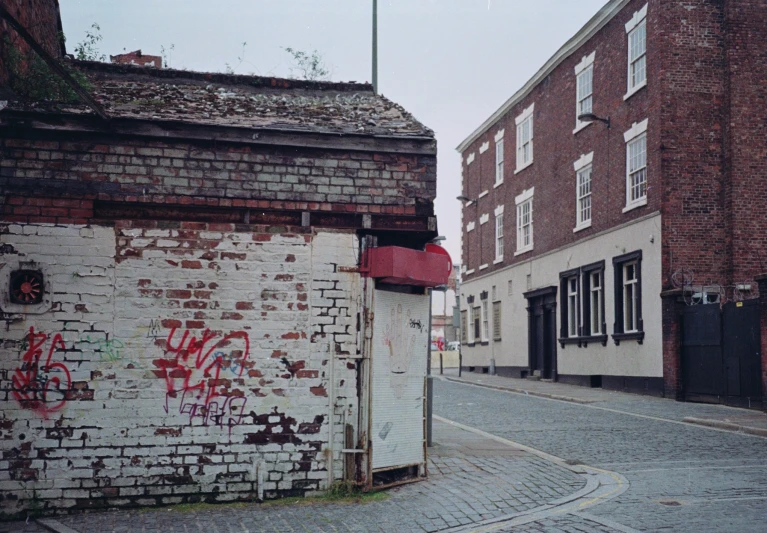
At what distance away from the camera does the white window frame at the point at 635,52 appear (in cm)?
2494

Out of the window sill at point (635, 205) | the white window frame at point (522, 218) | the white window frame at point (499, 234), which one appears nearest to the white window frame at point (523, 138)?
the white window frame at point (522, 218)

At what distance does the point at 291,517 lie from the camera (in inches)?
323

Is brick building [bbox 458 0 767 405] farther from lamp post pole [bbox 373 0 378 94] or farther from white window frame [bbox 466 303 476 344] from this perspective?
white window frame [bbox 466 303 476 344]

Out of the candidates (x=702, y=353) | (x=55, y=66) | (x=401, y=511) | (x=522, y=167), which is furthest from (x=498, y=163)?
(x=55, y=66)

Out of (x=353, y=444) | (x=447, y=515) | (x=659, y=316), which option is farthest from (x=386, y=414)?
(x=659, y=316)

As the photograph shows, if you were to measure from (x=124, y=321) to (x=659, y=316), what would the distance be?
17589 mm

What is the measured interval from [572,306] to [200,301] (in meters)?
23.0

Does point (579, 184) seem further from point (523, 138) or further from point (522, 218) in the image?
point (523, 138)

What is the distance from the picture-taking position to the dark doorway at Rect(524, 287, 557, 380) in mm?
32031

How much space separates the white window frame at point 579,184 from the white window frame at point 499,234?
8463 millimetres

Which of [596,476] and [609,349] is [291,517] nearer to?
[596,476]

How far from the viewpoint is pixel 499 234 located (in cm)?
3844

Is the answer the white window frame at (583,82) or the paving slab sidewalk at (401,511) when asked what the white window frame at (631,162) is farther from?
the paving slab sidewalk at (401,511)

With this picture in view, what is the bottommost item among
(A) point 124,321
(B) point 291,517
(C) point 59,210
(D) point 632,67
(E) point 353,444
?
Answer: (B) point 291,517
